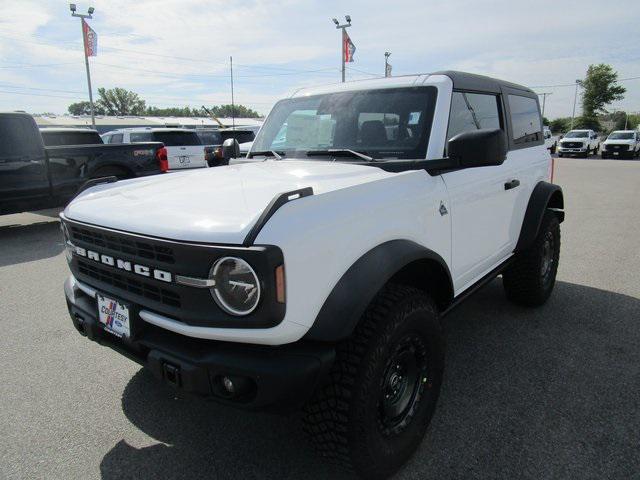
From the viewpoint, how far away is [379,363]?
6.47 ft

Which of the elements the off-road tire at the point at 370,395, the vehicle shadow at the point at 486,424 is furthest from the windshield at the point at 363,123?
the vehicle shadow at the point at 486,424

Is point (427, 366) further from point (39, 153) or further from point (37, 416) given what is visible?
point (39, 153)

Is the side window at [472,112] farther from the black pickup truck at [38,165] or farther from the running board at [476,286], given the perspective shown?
the black pickup truck at [38,165]

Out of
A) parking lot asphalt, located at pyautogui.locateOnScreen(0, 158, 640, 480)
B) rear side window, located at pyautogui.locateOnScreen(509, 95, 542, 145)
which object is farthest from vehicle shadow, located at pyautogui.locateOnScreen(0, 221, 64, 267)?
rear side window, located at pyautogui.locateOnScreen(509, 95, 542, 145)

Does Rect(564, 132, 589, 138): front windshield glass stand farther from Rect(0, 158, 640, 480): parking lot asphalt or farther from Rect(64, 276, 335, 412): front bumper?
Rect(64, 276, 335, 412): front bumper

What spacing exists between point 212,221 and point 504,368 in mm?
2327

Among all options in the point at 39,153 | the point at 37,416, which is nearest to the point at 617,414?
the point at 37,416

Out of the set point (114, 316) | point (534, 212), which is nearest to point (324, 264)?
point (114, 316)

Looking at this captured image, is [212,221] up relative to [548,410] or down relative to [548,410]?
up

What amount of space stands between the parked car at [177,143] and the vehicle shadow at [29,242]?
5.01 metres

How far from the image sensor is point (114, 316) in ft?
7.04

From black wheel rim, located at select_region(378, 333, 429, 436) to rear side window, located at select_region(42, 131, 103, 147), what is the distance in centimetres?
1050

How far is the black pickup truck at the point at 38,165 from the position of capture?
744 centimetres

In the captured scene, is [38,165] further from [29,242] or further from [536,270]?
[536,270]
